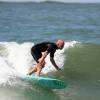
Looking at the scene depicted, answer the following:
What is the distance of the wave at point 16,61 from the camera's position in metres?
13.8

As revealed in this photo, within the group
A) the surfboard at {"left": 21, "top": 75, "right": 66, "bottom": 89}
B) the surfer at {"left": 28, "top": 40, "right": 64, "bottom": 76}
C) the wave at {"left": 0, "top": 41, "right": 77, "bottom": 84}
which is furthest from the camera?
the wave at {"left": 0, "top": 41, "right": 77, "bottom": 84}

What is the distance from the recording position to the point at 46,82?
12.3m

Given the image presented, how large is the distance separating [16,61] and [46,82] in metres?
5.01

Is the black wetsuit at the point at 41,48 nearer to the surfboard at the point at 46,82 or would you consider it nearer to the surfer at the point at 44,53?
the surfer at the point at 44,53

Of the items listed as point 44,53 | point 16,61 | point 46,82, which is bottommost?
point 16,61

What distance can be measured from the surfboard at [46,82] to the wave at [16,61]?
87 cm

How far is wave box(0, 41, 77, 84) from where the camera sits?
13.8 metres

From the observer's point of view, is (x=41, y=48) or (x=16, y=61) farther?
(x=16, y=61)

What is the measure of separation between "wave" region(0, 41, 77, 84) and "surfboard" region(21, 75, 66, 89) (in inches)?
34.2

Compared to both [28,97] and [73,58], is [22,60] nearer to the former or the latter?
[73,58]

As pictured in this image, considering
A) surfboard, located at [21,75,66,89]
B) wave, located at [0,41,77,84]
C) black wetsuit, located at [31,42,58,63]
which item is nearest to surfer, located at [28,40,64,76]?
black wetsuit, located at [31,42,58,63]

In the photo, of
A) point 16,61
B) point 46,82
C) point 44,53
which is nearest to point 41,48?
Answer: point 44,53

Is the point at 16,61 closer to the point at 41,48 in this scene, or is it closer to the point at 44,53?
the point at 41,48

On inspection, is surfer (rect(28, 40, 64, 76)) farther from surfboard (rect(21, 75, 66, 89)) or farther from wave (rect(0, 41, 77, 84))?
wave (rect(0, 41, 77, 84))
